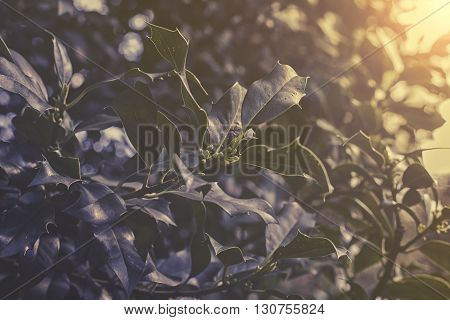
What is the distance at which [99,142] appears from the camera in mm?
1286

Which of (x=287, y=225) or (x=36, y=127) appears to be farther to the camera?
(x=287, y=225)

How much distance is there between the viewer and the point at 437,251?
129 cm

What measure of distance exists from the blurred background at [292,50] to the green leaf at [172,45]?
0.42 meters

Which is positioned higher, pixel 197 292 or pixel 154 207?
pixel 154 207

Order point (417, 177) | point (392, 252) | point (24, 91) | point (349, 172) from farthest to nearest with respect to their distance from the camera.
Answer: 1. point (349, 172)
2. point (392, 252)
3. point (417, 177)
4. point (24, 91)

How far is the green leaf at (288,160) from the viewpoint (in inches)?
37.0

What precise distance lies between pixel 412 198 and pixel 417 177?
95 millimetres

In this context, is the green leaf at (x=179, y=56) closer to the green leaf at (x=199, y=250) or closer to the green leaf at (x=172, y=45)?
the green leaf at (x=172, y=45)

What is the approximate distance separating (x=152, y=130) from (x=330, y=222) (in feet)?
1.76

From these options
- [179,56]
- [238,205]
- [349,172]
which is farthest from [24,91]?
[349,172]

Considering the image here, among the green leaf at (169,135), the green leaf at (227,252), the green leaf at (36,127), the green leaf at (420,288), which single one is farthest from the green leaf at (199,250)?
the green leaf at (420,288)

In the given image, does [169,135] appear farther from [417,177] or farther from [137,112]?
[417,177]

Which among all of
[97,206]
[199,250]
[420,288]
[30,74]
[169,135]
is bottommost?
[420,288]
